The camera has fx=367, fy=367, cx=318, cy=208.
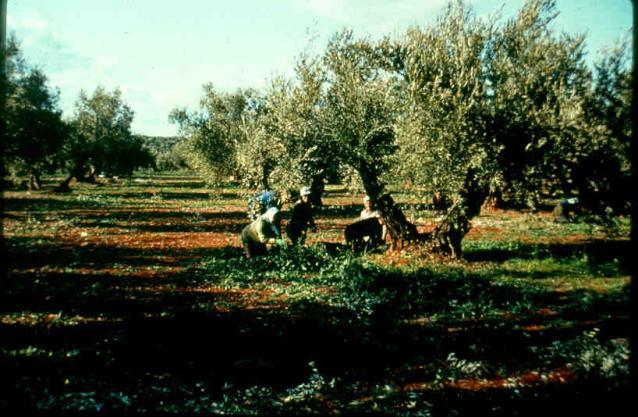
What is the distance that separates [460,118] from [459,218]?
13.3 ft

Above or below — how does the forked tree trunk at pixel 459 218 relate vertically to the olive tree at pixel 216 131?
below

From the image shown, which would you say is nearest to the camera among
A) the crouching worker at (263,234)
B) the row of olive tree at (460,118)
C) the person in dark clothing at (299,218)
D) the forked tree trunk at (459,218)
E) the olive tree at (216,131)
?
the row of olive tree at (460,118)

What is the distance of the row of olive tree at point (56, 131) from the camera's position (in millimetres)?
24328

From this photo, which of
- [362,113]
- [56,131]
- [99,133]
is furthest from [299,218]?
[99,133]

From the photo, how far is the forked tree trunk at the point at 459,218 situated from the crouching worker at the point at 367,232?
2369mm

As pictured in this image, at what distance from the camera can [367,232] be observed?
15711mm

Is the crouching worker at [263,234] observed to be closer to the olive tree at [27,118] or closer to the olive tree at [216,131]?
the olive tree at [27,118]

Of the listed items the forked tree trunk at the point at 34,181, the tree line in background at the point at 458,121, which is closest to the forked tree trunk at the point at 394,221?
the tree line in background at the point at 458,121

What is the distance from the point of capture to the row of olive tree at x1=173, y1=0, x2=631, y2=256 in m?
10.2

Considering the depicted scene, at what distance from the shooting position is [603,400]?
5.07 metres

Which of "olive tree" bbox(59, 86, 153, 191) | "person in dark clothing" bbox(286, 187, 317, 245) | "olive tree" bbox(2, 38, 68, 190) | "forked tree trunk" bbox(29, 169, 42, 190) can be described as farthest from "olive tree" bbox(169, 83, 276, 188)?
"person in dark clothing" bbox(286, 187, 317, 245)

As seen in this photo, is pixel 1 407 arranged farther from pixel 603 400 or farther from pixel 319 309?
pixel 603 400

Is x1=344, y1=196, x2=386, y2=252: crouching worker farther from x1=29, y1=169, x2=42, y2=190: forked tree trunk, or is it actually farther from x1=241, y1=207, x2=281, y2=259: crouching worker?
x1=29, y1=169, x2=42, y2=190: forked tree trunk

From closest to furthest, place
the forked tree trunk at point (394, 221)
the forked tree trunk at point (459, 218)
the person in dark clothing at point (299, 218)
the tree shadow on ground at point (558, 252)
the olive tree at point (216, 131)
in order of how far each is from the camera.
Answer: the forked tree trunk at point (459, 218) → the tree shadow on ground at point (558, 252) → the forked tree trunk at point (394, 221) → the person in dark clothing at point (299, 218) → the olive tree at point (216, 131)
